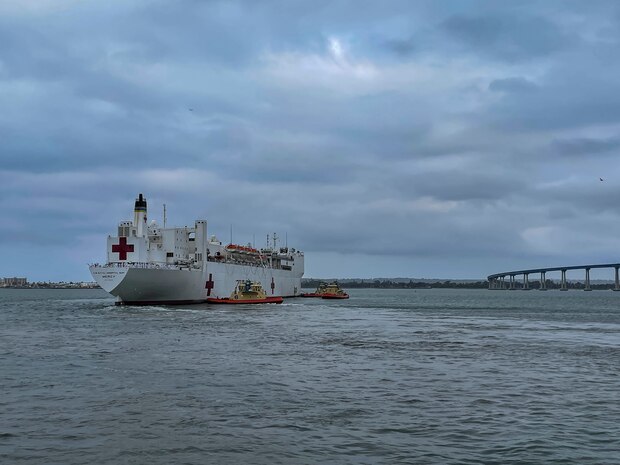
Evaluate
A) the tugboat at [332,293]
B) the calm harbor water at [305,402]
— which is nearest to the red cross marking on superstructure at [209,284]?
the tugboat at [332,293]

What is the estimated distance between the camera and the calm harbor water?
13016mm

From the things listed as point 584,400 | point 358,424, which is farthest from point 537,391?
point 358,424

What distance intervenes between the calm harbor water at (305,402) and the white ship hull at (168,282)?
33.9 m

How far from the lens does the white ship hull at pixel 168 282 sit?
2659 inches

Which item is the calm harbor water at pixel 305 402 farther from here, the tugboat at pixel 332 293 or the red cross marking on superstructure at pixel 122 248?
the tugboat at pixel 332 293

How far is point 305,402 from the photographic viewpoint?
1780 centimetres

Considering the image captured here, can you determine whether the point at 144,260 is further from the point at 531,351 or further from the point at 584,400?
the point at 584,400

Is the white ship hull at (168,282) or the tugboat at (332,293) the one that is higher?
the white ship hull at (168,282)

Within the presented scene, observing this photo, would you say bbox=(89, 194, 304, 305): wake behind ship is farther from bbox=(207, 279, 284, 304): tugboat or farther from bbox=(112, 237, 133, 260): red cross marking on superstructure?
bbox=(207, 279, 284, 304): tugboat

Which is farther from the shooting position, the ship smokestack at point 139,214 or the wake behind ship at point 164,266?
the ship smokestack at point 139,214

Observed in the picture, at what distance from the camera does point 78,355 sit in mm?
27766


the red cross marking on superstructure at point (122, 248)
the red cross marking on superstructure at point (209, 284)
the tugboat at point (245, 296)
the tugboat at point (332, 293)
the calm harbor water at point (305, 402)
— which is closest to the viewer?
the calm harbor water at point (305, 402)

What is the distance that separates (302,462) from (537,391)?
10183 millimetres

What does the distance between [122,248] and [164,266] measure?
16.6 feet
